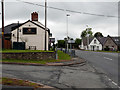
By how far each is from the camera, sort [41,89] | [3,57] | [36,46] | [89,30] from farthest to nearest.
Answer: [89,30], [36,46], [3,57], [41,89]

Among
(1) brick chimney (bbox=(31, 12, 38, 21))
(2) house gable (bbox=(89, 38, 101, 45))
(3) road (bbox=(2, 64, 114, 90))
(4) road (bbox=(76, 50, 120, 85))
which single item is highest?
(1) brick chimney (bbox=(31, 12, 38, 21))

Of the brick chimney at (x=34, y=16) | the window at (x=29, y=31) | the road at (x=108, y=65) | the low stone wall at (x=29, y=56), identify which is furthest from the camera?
the brick chimney at (x=34, y=16)

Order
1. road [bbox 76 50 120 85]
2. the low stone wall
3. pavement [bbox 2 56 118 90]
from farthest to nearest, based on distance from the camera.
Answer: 1. the low stone wall
2. road [bbox 76 50 120 85]
3. pavement [bbox 2 56 118 90]

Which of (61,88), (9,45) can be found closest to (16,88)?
(61,88)

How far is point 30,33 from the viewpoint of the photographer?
32.8m

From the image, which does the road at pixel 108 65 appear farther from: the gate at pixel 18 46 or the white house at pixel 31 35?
the white house at pixel 31 35

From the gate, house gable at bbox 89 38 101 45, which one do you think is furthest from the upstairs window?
house gable at bbox 89 38 101 45

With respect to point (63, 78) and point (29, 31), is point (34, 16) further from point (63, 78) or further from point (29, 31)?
point (63, 78)

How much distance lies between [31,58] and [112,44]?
6073cm

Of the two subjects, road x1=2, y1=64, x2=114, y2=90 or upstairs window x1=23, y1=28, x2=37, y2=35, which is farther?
upstairs window x1=23, y1=28, x2=37, y2=35

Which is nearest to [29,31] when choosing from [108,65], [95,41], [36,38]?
[36,38]

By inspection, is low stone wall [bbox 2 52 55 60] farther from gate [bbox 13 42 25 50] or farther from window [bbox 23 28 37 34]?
window [bbox 23 28 37 34]

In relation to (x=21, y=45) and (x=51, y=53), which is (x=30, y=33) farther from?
(x=51, y=53)

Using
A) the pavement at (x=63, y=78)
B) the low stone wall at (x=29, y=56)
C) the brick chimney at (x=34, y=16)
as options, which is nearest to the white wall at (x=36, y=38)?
the brick chimney at (x=34, y=16)
